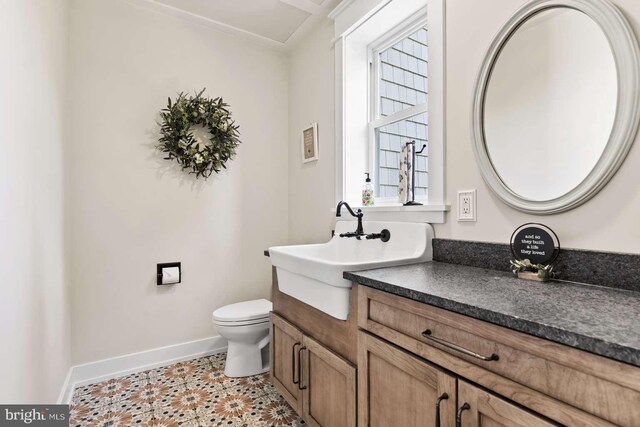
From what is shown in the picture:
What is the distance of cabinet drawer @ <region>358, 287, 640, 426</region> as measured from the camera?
1.80 feet

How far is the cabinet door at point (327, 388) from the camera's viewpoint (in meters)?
1.18

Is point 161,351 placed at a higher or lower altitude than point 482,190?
lower

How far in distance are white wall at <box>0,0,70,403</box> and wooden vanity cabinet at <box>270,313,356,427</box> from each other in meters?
1.03

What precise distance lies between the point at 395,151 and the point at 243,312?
1473mm

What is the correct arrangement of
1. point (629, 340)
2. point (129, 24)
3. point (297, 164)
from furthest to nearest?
point (297, 164), point (129, 24), point (629, 340)

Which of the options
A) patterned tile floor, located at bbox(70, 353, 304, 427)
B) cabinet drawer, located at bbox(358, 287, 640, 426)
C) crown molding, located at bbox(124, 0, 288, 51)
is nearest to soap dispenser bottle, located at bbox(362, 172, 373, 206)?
cabinet drawer, located at bbox(358, 287, 640, 426)

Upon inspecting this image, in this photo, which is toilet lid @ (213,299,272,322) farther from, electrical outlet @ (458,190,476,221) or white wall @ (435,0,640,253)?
electrical outlet @ (458,190,476,221)

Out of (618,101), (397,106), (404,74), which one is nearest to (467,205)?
(618,101)

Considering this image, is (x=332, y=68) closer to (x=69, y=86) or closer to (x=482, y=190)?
(x=482, y=190)

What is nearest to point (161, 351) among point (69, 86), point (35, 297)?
point (35, 297)

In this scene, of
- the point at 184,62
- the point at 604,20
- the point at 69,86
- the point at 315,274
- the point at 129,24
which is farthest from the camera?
the point at 184,62

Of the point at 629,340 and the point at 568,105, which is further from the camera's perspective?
the point at 568,105

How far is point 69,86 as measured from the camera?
1953 mm

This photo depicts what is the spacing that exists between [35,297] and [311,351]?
1190mm
